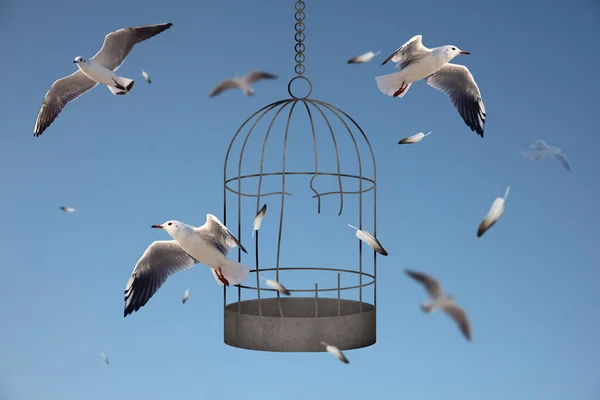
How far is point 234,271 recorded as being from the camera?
3889 mm

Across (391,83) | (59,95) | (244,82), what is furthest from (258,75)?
(59,95)

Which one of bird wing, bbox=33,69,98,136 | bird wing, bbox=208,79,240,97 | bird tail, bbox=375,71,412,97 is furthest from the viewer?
bird wing, bbox=33,69,98,136

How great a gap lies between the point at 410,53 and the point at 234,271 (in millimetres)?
1205

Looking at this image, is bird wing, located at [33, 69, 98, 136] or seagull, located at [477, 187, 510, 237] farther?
bird wing, located at [33, 69, 98, 136]

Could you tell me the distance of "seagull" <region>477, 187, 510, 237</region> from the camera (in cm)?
354

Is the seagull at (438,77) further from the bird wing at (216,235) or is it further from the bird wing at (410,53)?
the bird wing at (216,235)

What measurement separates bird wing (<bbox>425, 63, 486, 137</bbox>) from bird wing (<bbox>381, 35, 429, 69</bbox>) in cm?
31

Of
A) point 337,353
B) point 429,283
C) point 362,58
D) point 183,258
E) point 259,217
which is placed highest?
point 362,58

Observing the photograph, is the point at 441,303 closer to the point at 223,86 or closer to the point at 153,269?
the point at 153,269

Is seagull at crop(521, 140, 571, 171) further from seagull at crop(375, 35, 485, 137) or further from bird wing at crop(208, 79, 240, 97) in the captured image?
→ bird wing at crop(208, 79, 240, 97)

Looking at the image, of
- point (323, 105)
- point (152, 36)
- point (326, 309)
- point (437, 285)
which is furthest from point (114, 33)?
point (437, 285)

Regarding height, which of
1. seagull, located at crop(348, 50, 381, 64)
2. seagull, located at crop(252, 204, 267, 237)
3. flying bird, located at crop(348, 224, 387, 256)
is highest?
seagull, located at crop(348, 50, 381, 64)

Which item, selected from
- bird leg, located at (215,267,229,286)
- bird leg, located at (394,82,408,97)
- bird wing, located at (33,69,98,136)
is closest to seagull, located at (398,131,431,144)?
bird leg, located at (394,82,408,97)

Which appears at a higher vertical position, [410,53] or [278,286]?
[410,53]
